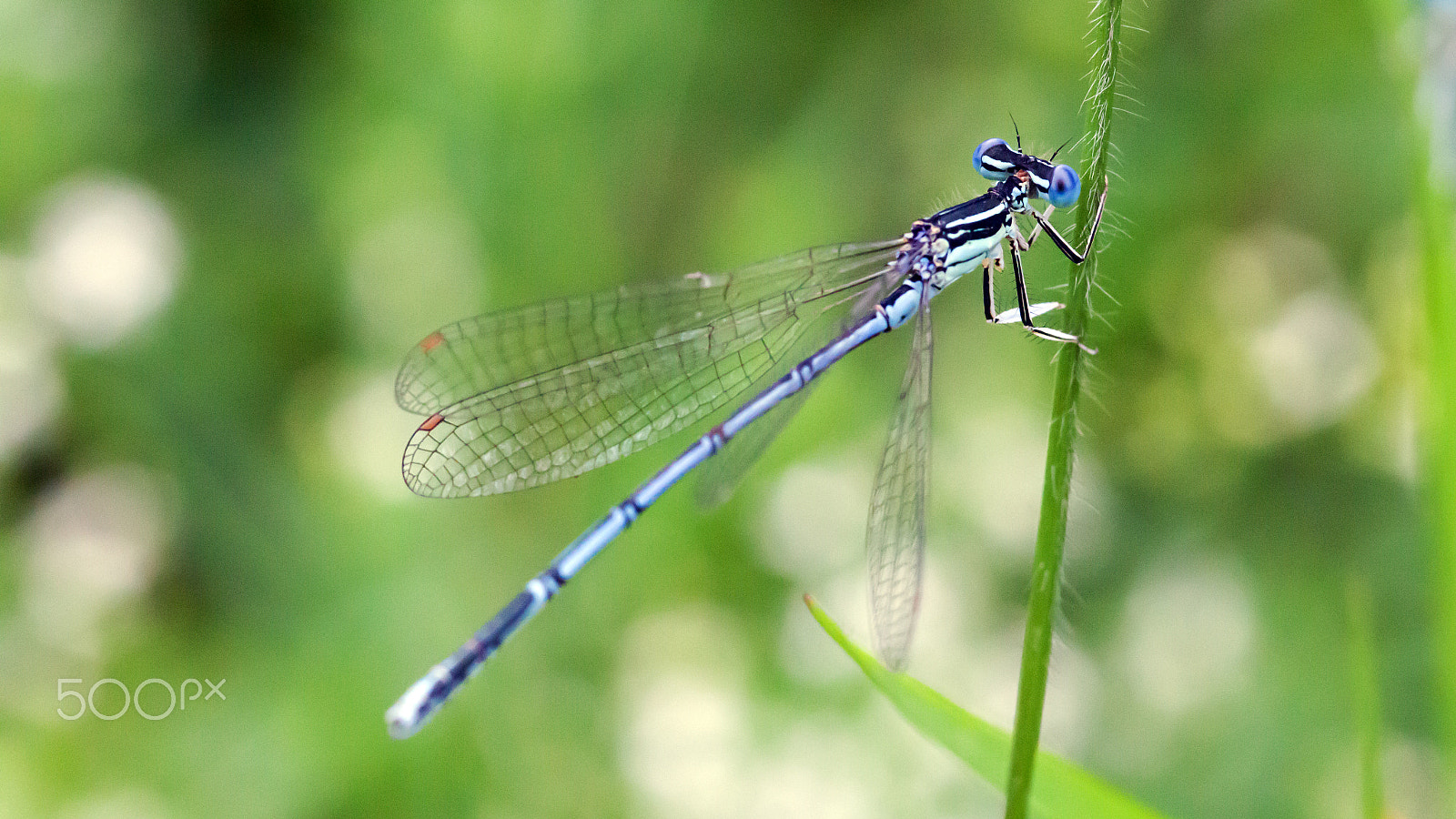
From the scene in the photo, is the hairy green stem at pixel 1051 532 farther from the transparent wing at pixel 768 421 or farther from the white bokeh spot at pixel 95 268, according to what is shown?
the white bokeh spot at pixel 95 268

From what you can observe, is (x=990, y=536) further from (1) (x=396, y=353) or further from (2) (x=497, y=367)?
(1) (x=396, y=353)

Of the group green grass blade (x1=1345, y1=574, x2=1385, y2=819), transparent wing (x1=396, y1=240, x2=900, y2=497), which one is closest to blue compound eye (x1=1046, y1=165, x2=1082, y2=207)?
transparent wing (x1=396, y1=240, x2=900, y2=497)

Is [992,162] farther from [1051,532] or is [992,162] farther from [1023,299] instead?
[1051,532]

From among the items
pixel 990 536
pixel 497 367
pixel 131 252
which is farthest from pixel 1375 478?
pixel 131 252

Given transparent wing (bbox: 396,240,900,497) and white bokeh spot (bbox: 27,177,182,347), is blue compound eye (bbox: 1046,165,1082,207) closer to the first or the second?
transparent wing (bbox: 396,240,900,497)

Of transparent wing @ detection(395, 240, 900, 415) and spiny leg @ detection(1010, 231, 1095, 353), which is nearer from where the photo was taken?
spiny leg @ detection(1010, 231, 1095, 353)

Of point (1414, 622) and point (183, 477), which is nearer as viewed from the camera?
point (1414, 622)

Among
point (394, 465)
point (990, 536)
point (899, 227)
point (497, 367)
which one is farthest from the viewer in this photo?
point (899, 227)
